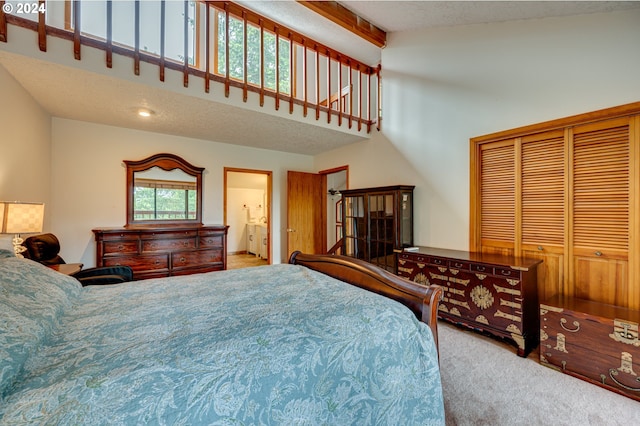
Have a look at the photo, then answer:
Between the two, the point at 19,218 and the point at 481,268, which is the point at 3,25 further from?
the point at 481,268

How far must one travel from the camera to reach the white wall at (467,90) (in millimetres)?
2178

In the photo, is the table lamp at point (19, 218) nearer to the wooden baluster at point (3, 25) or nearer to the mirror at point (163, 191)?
the wooden baluster at point (3, 25)

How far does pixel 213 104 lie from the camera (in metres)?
3.02

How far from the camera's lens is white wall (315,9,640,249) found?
2.18m

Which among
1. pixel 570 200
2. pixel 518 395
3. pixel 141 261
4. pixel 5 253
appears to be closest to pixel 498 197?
pixel 570 200

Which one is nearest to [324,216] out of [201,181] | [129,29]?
[201,181]

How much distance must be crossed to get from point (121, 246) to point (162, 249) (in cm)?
46

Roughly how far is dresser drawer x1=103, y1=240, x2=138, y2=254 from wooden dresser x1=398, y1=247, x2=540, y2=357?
3641 millimetres

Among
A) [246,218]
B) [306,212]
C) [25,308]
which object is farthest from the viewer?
[246,218]

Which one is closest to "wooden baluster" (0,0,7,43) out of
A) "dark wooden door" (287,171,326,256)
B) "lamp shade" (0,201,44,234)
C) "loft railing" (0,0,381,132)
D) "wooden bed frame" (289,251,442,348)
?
"loft railing" (0,0,381,132)

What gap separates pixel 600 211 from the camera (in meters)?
2.22

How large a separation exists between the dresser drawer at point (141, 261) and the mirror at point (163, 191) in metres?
0.64

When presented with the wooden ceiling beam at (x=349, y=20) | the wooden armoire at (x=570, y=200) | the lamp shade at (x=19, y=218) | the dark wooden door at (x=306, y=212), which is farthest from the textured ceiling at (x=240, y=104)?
the lamp shade at (x=19, y=218)

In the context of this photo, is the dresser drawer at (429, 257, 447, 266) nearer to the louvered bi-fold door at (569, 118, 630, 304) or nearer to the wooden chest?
the wooden chest
